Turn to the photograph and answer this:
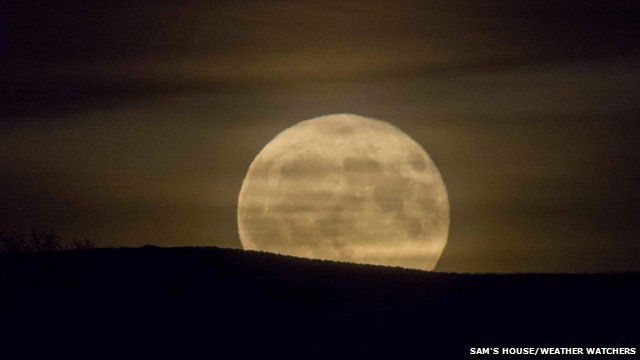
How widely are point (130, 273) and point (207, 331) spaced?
409 cm

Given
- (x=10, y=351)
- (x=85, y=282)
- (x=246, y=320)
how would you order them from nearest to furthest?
(x=10, y=351) → (x=246, y=320) → (x=85, y=282)

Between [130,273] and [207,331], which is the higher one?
[130,273]

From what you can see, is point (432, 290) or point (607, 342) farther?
point (432, 290)

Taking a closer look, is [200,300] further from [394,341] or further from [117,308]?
[394,341]

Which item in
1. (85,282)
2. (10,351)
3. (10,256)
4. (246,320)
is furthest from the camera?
(10,256)

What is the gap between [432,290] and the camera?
2636cm

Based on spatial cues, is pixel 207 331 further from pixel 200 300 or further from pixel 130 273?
Answer: pixel 130 273

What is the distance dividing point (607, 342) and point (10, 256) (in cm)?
1399

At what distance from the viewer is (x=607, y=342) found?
2128cm

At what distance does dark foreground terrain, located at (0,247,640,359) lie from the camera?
21.3 m

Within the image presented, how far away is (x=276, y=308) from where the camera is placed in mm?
23984

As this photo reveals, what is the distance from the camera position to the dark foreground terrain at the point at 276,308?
2130 cm

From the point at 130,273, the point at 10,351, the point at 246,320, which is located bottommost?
the point at 10,351

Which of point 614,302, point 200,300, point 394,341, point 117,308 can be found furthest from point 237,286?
point 614,302
